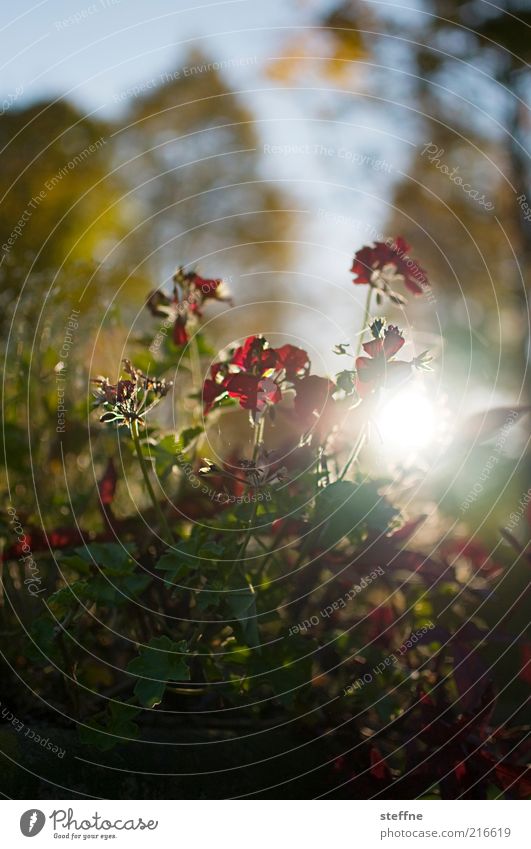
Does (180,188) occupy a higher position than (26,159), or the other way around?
(180,188)

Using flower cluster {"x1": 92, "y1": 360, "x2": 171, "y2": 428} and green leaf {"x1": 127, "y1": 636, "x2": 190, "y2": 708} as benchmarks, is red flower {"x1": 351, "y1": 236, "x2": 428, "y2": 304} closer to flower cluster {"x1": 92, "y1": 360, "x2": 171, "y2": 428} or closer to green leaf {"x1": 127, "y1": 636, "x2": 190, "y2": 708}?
flower cluster {"x1": 92, "y1": 360, "x2": 171, "y2": 428}

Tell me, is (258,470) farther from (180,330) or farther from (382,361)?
(180,330)

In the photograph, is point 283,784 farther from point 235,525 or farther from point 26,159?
point 26,159

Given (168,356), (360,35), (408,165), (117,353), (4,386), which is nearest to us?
(168,356)

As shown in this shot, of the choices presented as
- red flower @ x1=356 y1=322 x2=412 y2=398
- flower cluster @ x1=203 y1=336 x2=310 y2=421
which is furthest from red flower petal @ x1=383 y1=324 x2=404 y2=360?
flower cluster @ x1=203 y1=336 x2=310 y2=421

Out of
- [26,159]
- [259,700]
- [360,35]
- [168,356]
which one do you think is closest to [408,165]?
[360,35]

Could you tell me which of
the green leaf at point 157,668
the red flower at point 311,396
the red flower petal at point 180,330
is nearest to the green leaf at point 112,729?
the green leaf at point 157,668
